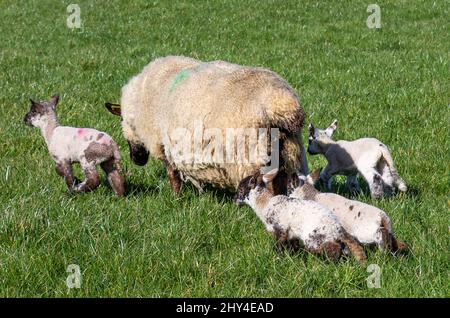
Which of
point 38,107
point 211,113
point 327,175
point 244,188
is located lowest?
point 327,175

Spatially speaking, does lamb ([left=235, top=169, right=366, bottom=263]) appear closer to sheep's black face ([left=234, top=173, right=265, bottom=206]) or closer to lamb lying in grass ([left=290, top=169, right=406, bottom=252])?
sheep's black face ([left=234, top=173, right=265, bottom=206])

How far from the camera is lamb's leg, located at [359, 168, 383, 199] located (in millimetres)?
6547

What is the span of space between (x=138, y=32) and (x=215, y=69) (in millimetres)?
11532

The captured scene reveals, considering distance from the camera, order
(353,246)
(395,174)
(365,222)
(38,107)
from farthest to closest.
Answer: (38,107) → (395,174) → (365,222) → (353,246)

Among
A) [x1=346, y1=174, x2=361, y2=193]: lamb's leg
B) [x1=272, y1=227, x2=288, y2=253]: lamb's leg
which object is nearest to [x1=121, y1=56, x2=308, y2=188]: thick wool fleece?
[x1=272, y1=227, x2=288, y2=253]: lamb's leg

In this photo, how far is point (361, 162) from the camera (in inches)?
267

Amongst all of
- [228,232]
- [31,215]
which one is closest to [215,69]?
[228,232]

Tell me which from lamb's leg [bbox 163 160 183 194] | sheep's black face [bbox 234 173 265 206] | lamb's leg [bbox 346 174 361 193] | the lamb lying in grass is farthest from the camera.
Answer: lamb's leg [bbox 346 174 361 193]

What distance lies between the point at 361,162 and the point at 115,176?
8.23ft

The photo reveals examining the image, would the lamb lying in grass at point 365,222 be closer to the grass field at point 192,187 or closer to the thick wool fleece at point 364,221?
the thick wool fleece at point 364,221

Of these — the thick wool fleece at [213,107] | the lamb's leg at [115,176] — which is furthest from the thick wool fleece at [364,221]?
the lamb's leg at [115,176]

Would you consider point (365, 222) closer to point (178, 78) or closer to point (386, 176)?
point (386, 176)

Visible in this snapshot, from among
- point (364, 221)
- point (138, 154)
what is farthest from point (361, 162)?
point (138, 154)

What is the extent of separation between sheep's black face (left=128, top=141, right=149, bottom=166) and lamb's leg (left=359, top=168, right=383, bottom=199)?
267 cm
